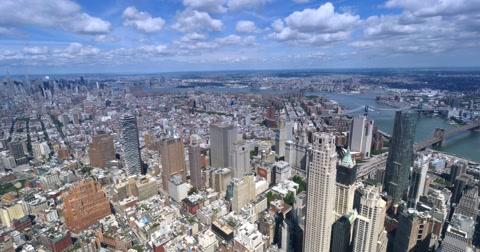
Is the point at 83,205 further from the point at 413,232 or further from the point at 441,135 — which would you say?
the point at 441,135

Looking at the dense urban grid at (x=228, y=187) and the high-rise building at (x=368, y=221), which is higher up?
the high-rise building at (x=368, y=221)

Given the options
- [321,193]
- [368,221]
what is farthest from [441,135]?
[321,193]

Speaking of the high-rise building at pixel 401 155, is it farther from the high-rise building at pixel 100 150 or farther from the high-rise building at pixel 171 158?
the high-rise building at pixel 100 150

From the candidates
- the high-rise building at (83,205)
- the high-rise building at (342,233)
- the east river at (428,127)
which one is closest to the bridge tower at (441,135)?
the east river at (428,127)

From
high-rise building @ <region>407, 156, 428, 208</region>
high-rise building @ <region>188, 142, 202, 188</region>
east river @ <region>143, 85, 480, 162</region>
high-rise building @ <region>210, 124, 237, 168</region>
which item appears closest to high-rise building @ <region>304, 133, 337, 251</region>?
high-rise building @ <region>407, 156, 428, 208</region>

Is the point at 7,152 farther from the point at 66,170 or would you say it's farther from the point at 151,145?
the point at 151,145
